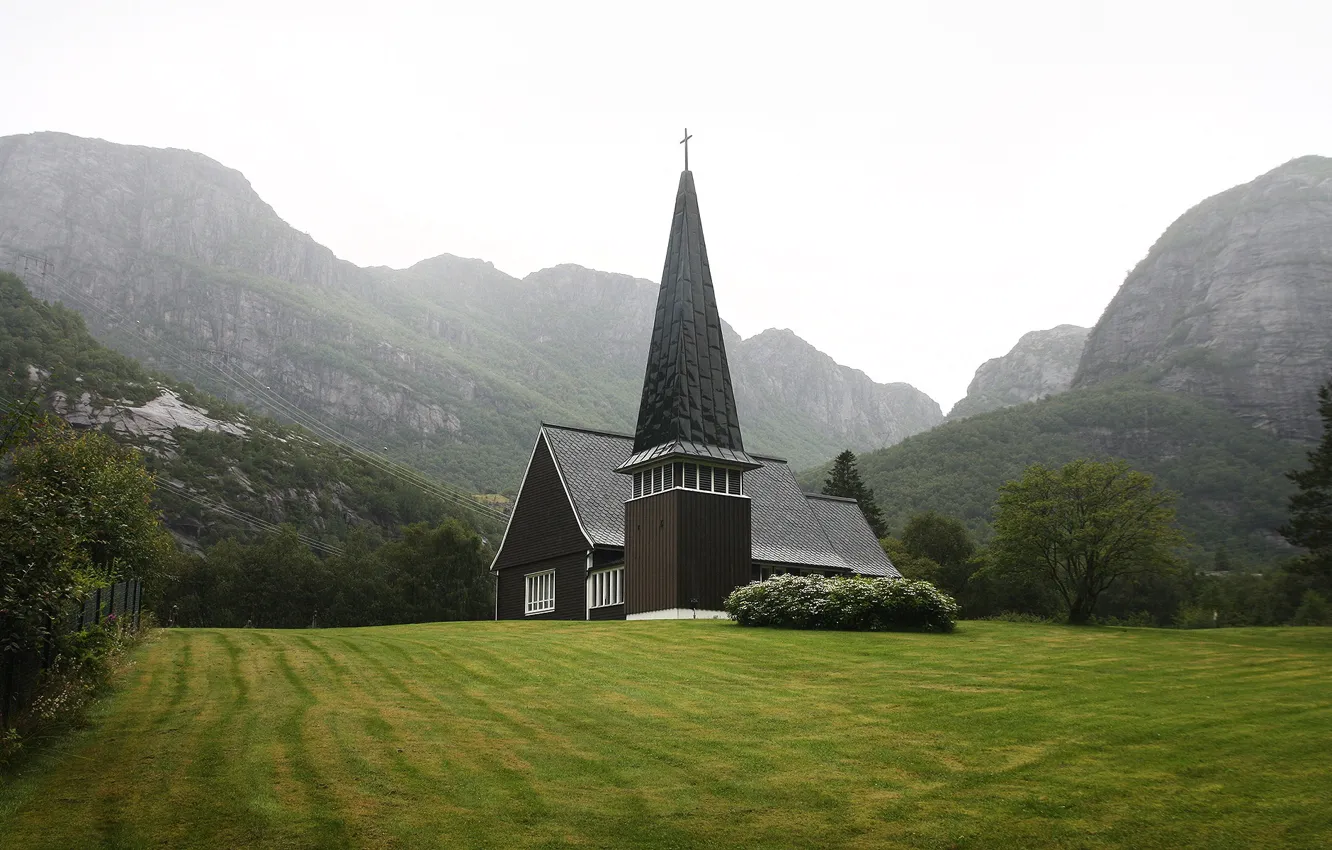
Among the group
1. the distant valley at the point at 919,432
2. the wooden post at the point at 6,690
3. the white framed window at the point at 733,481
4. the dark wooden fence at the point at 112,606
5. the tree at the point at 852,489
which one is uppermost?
the distant valley at the point at 919,432

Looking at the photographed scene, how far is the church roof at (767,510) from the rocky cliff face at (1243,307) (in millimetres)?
87528

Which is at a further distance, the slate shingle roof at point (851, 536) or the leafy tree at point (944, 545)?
the leafy tree at point (944, 545)

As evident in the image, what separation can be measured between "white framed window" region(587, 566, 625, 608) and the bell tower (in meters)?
1.67

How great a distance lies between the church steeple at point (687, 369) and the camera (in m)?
33.7

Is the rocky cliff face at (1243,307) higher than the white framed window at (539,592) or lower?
higher

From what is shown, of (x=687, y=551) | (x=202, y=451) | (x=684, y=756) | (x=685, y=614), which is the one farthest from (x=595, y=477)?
(x=202, y=451)

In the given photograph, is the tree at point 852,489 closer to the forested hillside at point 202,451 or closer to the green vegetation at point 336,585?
the green vegetation at point 336,585

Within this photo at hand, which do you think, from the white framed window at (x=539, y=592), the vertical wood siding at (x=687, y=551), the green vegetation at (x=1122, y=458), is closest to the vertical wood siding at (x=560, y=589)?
the white framed window at (x=539, y=592)

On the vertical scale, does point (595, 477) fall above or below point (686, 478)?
above

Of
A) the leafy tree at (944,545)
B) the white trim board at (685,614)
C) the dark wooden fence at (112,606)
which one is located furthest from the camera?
the leafy tree at (944,545)

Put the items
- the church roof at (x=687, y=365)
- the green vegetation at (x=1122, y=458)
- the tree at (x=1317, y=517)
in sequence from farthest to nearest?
1. the green vegetation at (x=1122, y=458)
2. the church roof at (x=687, y=365)
3. the tree at (x=1317, y=517)

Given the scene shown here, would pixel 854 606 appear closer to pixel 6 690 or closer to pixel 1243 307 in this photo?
pixel 6 690

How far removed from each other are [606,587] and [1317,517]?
2311cm

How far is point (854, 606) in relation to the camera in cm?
2617
